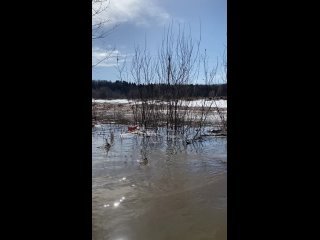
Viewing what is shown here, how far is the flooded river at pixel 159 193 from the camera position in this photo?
2.08m

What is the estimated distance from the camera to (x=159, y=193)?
9.26 ft

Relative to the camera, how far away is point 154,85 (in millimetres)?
5488

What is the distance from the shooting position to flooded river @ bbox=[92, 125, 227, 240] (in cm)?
208
